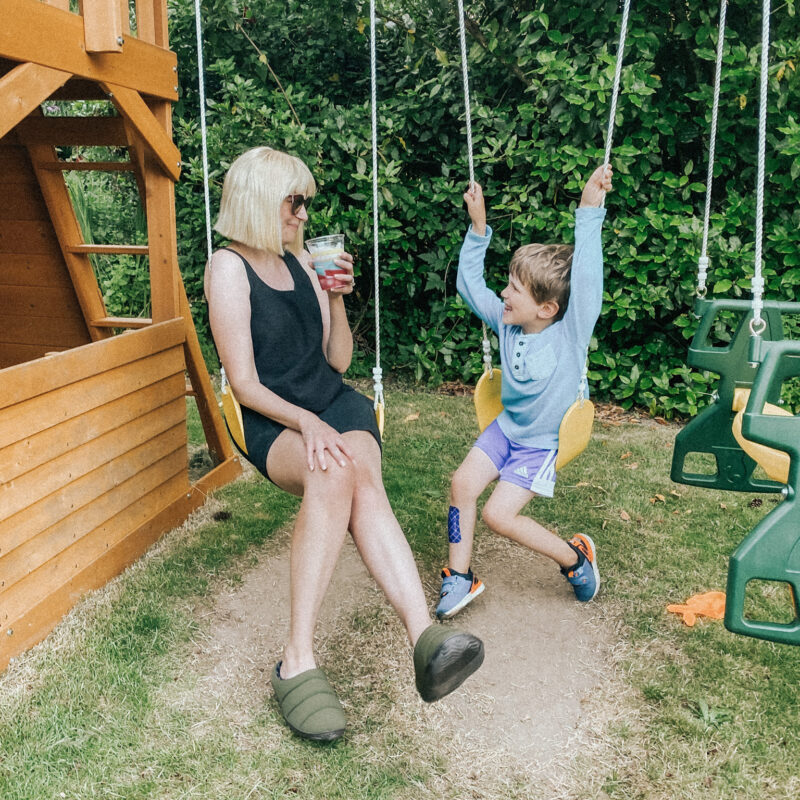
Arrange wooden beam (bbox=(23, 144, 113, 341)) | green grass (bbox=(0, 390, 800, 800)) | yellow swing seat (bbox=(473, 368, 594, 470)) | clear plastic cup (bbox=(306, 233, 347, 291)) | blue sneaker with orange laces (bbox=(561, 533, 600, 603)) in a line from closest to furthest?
1. green grass (bbox=(0, 390, 800, 800))
2. clear plastic cup (bbox=(306, 233, 347, 291))
3. yellow swing seat (bbox=(473, 368, 594, 470))
4. blue sneaker with orange laces (bbox=(561, 533, 600, 603))
5. wooden beam (bbox=(23, 144, 113, 341))

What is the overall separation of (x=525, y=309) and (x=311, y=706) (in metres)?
1.38

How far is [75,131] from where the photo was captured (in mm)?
3670

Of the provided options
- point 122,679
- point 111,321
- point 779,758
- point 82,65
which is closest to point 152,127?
point 82,65

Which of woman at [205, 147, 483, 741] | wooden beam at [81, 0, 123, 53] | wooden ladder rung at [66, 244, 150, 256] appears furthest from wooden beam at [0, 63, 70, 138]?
wooden ladder rung at [66, 244, 150, 256]

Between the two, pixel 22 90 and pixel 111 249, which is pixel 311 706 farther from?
pixel 111 249

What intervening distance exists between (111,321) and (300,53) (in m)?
2.63

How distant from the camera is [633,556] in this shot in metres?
3.20

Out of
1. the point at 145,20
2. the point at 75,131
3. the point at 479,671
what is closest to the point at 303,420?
the point at 479,671

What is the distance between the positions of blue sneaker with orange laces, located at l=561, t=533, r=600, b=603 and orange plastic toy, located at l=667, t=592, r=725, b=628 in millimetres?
258

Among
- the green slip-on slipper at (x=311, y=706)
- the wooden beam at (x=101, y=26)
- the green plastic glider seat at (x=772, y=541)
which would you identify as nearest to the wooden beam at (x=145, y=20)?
the wooden beam at (x=101, y=26)

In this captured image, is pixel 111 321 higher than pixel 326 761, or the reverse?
pixel 111 321

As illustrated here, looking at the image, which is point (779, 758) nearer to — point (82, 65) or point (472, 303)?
point (472, 303)

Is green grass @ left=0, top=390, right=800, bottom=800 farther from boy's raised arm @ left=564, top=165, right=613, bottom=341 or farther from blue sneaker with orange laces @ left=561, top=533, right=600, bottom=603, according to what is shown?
boy's raised arm @ left=564, top=165, right=613, bottom=341

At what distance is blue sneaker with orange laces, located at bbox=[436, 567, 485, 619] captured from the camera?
9.04ft
